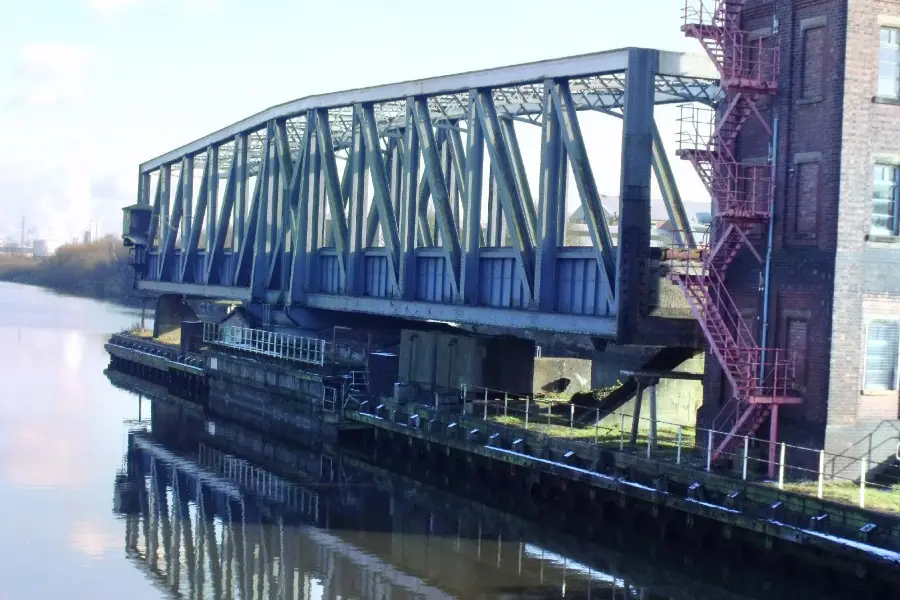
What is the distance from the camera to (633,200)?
108 ft

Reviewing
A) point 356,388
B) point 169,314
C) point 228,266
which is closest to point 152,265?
point 169,314

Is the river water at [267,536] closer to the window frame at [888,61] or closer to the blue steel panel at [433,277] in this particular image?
the blue steel panel at [433,277]

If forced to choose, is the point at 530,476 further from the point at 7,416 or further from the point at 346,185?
the point at 7,416

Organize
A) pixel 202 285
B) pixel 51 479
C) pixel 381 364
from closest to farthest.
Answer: pixel 51 479 < pixel 381 364 < pixel 202 285

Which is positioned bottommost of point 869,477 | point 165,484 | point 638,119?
point 165,484

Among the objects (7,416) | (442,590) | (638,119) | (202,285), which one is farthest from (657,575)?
(202,285)

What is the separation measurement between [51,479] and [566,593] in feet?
62.2

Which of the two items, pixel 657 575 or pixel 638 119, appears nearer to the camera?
pixel 657 575

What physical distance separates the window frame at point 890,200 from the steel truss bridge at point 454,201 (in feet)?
20.5

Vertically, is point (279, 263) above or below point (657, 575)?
above

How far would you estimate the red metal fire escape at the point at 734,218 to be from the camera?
28.6 metres

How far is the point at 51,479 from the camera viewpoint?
38.8 metres

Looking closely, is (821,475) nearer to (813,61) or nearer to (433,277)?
(813,61)

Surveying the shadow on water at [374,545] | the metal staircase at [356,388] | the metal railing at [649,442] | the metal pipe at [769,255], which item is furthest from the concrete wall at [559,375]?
the metal pipe at [769,255]
